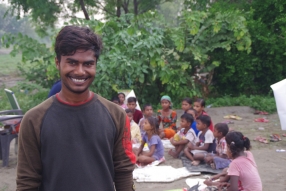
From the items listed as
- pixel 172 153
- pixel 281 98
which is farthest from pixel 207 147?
pixel 281 98

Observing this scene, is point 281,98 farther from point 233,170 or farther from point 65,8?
point 65,8

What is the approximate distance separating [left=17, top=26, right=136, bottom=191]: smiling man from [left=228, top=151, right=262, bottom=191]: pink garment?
259 cm

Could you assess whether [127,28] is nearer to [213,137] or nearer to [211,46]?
[211,46]

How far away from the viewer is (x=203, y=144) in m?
5.77

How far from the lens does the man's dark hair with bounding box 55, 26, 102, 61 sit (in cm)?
170

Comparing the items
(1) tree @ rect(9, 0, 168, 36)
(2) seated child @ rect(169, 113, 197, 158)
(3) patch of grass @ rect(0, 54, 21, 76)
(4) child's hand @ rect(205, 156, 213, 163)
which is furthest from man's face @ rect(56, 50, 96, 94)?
(3) patch of grass @ rect(0, 54, 21, 76)

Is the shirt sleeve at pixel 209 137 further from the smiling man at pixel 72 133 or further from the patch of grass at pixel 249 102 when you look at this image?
the patch of grass at pixel 249 102

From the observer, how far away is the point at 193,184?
490 centimetres

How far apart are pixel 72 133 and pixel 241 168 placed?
9.26ft

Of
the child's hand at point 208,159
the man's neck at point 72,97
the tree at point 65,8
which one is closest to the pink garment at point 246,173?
the child's hand at point 208,159

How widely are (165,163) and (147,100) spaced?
13.6 feet

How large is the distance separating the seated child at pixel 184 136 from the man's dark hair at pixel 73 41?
4333mm

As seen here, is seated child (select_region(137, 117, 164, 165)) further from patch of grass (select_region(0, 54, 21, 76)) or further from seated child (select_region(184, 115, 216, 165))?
patch of grass (select_region(0, 54, 21, 76))

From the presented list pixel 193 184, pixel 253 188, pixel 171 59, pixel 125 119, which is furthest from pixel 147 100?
pixel 125 119
